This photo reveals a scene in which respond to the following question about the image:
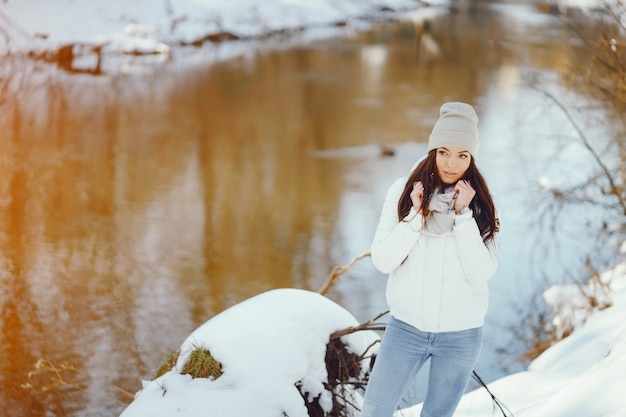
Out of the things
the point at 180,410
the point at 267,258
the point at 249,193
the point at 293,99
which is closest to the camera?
the point at 180,410

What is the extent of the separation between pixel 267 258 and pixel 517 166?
6360 millimetres

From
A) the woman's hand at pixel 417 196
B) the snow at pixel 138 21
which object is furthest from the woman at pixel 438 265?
the snow at pixel 138 21

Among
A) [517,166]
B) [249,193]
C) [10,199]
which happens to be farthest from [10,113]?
[517,166]

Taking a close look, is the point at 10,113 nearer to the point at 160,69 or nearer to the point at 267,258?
the point at 160,69

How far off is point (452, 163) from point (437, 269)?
42 cm

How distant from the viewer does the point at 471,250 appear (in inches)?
114

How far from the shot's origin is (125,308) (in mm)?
7965

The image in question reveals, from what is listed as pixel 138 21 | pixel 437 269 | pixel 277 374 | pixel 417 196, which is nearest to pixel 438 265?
pixel 437 269

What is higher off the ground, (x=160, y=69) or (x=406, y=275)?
(x=406, y=275)

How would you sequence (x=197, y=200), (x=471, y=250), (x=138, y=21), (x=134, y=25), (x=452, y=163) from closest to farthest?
(x=471, y=250) < (x=452, y=163) < (x=197, y=200) < (x=134, y=25) < (x=138, y=21)

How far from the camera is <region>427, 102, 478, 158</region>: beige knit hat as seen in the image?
9.84ft

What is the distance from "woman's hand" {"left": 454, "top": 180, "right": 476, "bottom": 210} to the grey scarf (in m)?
0.02

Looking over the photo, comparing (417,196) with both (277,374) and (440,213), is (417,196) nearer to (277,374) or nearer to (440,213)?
(440,213)

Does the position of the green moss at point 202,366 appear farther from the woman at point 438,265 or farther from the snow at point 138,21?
the snow at point 138,21
